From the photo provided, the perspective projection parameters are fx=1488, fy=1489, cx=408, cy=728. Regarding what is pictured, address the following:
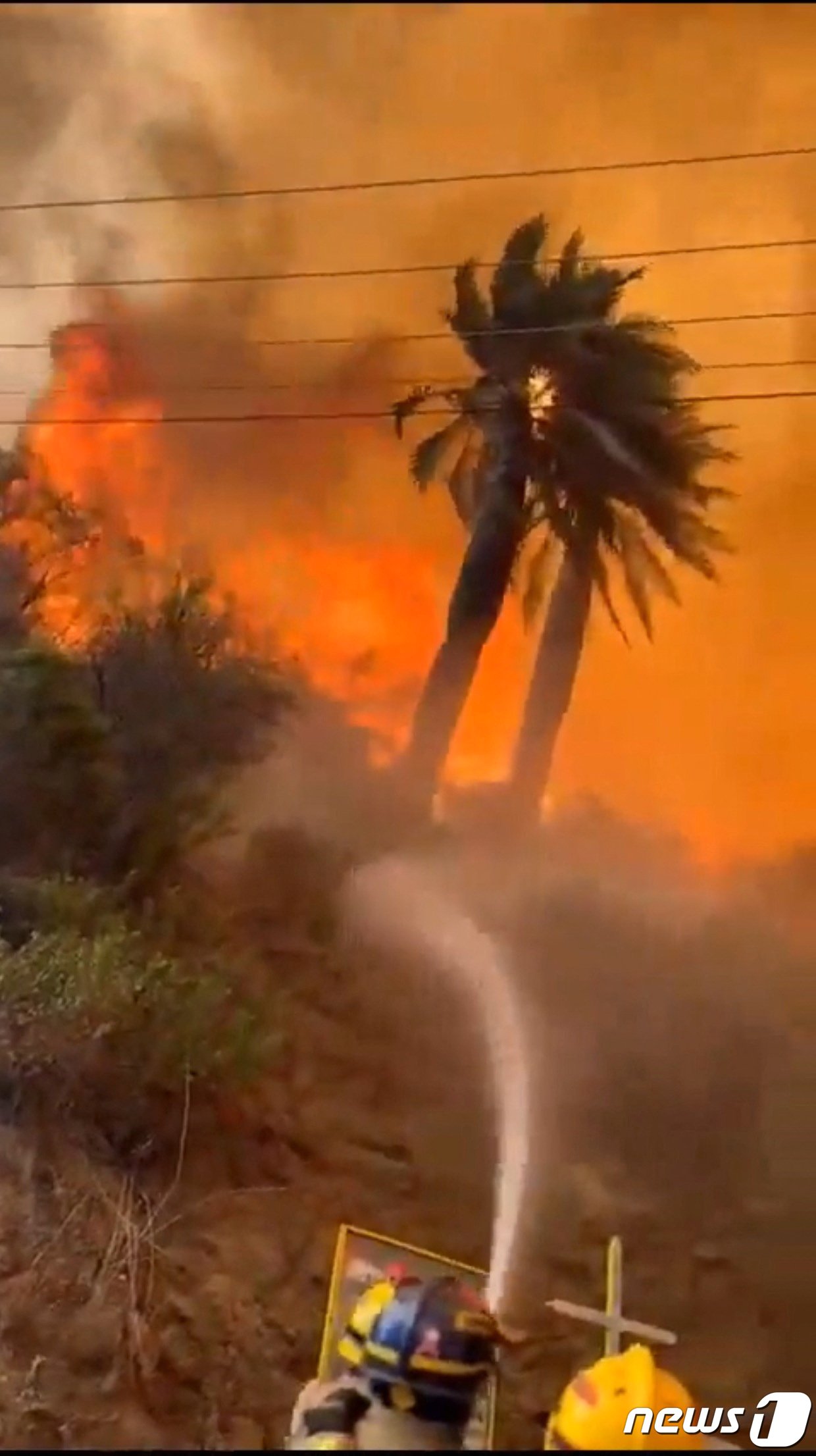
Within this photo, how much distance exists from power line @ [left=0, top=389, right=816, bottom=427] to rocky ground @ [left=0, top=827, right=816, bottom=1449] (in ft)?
2.38

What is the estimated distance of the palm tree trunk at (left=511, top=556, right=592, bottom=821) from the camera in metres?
2.00

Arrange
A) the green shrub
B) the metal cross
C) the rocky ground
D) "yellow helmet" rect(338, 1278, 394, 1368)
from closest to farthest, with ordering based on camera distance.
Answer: "yellow helmet" rect(338, 1278, 394, 1368), the metal cross, the rocky ground, the green shrub

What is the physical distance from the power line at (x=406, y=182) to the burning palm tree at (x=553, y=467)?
80mm

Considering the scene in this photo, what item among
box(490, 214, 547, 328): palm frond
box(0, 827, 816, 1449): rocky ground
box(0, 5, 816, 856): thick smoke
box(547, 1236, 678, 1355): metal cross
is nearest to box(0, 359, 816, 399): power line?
box(0, 5, 816, 856): thick smoke

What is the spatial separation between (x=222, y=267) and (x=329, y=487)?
373mm

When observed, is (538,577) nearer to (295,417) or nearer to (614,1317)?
(295,417)

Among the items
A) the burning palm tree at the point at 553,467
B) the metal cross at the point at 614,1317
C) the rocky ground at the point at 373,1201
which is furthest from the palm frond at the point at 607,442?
the metal cross at the point at 614,1317

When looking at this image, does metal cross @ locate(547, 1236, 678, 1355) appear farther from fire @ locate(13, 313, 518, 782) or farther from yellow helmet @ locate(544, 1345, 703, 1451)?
fire @ locate(13, 313, 518, 782)

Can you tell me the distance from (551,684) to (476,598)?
0.17 metres

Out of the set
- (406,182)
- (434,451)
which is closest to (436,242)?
(406,182)

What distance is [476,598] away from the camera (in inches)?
82.1

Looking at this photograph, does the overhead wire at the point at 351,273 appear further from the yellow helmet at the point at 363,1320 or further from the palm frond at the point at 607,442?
the yellow helmet at the point at 363,1320

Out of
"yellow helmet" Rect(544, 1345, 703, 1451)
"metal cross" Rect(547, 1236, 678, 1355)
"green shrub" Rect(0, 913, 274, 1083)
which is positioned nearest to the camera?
"yellow helmet" Rect(544, 1345, 703, 1451)

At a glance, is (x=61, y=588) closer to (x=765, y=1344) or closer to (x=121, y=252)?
(x=121, y=252)
